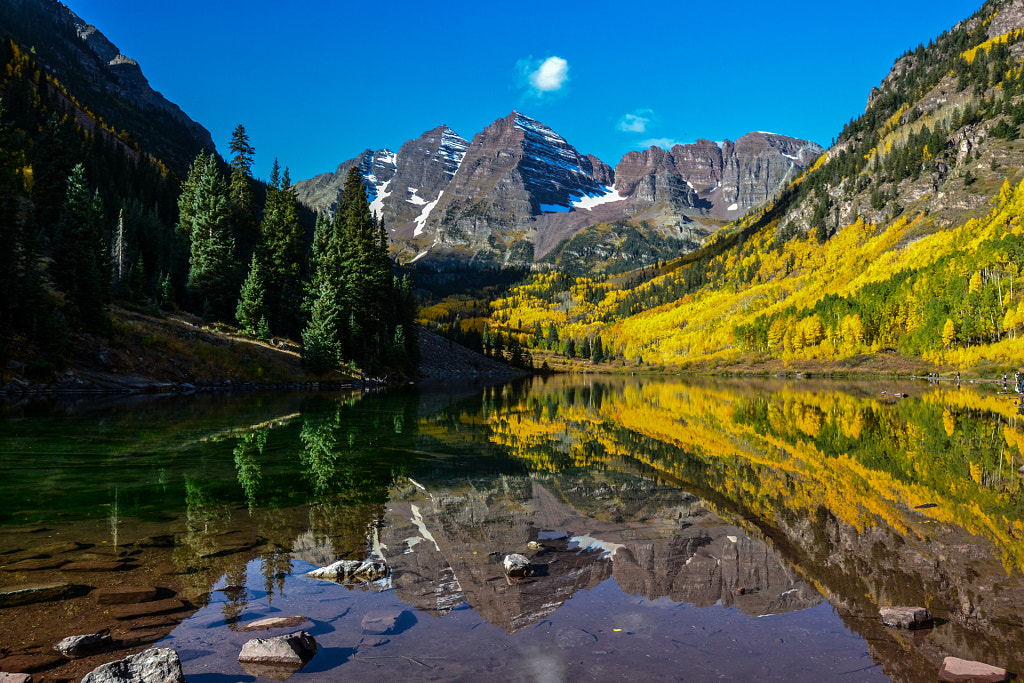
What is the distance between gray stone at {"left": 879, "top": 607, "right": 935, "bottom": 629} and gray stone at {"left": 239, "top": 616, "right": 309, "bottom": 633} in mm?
7563

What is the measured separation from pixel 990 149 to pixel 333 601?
207 metres

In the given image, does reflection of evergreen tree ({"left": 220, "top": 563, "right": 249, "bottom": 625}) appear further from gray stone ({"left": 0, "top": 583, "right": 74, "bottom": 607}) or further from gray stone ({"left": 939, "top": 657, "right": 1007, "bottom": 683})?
gray stone ({"left": 939, "top": 657, "right": 1007, "bottom": 683})

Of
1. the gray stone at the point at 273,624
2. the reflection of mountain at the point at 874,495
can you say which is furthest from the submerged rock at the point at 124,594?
the reflection of mountain at the point at 874,495

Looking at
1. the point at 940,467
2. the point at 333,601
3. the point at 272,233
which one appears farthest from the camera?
the point at 272,233

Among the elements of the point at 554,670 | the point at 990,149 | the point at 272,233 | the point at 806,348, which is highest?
the point at 990,149

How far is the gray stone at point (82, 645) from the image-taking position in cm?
618

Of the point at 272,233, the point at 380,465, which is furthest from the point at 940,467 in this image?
the point at 272,233

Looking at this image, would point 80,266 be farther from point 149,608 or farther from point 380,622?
point 380,622

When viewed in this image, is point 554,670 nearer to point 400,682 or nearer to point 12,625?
point 400,682

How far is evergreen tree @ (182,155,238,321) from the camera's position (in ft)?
235

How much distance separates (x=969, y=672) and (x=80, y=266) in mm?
62686

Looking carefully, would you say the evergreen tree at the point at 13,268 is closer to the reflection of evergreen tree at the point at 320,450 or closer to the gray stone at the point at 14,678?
the reflection of evergreen tree at the point at 320,450

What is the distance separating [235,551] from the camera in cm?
1009

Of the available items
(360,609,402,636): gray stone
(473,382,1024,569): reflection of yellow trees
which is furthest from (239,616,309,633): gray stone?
(473,382,1024,569): reflection of yellow trees
